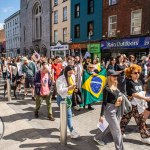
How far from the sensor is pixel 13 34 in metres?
48.2

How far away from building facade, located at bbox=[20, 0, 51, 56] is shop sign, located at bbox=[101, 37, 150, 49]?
1192cm

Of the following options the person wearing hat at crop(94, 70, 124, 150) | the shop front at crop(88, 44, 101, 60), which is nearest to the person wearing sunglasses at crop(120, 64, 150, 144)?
the person wearing hat at crop(94, 70, 124, 150)

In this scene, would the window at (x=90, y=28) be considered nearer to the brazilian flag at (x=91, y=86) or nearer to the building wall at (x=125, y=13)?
the building wall at (x=125, y=13)

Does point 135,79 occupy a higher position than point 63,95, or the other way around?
point 135,79

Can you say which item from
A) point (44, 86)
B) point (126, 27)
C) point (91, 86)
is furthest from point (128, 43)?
point (44, 86)

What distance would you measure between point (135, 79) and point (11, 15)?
4747 centimetres

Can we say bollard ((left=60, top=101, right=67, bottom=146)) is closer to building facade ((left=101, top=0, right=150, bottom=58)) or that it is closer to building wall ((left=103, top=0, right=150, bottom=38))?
building facade ((left=101, top=0, right=150, bottom=58))

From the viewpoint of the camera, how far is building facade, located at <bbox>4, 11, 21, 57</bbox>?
44688 millimetres

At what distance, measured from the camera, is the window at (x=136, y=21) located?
1903 centimetres

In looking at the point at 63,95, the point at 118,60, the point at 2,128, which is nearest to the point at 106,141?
the point at 63,95

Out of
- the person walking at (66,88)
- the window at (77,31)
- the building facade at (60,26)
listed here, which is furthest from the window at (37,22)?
the person walking at (66,88)

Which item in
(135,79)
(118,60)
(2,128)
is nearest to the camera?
(135,79)

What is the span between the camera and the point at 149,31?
59.0 ft

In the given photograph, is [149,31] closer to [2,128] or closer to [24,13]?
[2,128]
